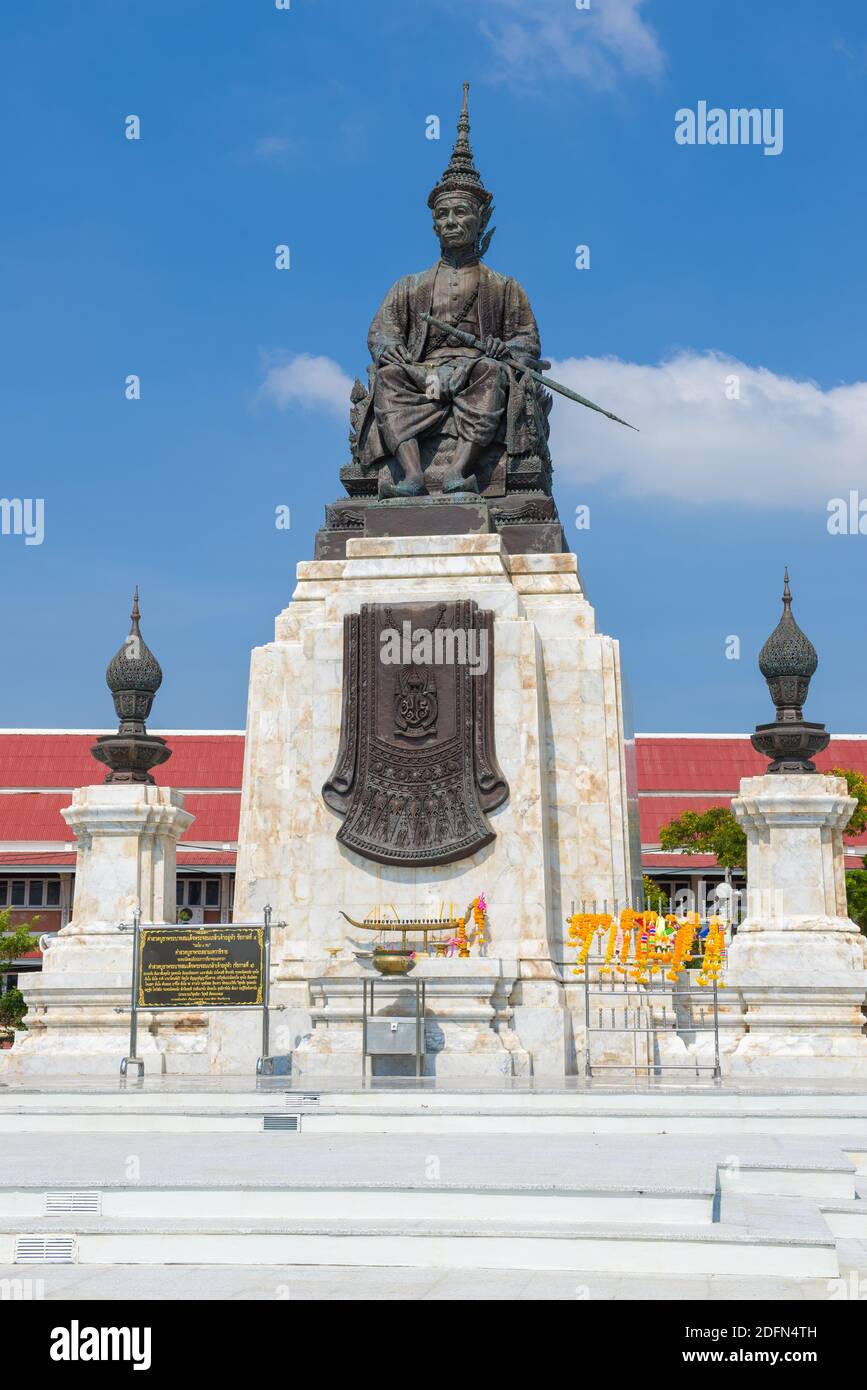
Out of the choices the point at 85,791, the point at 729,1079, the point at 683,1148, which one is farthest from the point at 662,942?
the point at 85,791

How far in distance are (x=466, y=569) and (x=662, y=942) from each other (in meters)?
5.73

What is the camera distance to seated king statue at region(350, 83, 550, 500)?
24.6m

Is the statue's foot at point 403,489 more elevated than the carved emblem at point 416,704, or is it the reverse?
the statue's foot at point 403,489

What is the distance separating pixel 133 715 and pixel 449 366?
7054mm

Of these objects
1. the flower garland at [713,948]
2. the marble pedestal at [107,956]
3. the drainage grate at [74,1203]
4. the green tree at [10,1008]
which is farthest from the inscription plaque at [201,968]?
the green tree at [10,1008]

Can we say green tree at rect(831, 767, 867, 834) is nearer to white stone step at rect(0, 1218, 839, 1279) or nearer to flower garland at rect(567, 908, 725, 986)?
flower garland at rect(567, 908, 725, 986)

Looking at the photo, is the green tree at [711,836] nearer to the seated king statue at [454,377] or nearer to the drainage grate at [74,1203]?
the seated king statue at [454,377]

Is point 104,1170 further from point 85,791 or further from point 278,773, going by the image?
point 85,791

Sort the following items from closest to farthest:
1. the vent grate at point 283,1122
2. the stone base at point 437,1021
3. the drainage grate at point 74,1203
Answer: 1. the drainage grate at point 74,1203
2. the vent grate at point 283,1122
3. the stone base at point 437,1021

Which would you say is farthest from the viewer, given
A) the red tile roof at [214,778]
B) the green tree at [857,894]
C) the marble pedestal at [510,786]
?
the red tile roof at [214,778]

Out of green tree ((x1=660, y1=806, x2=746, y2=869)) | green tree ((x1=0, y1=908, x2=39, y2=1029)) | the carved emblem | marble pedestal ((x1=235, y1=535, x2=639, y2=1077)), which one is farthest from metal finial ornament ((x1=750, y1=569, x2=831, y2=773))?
green tree ((x1=0, y1=908, x2=39, y2=1029))

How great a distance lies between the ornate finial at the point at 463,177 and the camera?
25.8 m

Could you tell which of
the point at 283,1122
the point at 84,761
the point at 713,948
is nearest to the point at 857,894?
the point at 713,948

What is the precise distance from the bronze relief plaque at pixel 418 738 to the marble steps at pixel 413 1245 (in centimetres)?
1251
